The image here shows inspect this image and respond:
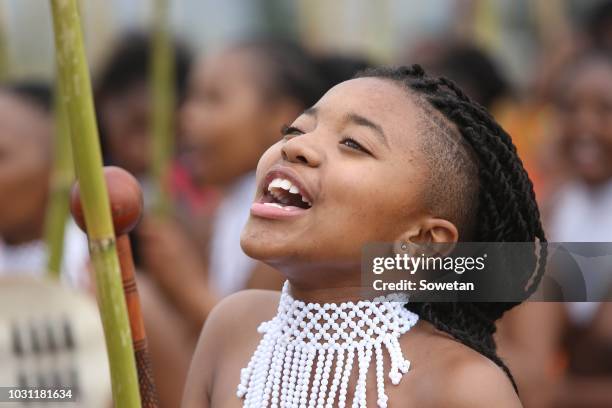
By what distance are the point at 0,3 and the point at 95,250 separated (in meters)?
2.25

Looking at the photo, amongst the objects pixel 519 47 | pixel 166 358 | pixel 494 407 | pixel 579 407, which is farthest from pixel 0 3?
pixel 519 47

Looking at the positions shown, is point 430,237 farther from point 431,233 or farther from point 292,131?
point 292,131

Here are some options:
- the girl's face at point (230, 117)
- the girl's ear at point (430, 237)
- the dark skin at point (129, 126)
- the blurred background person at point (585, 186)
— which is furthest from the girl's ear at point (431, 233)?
the dark skin at point (129, 126)

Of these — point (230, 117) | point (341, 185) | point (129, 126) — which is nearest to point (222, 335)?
point (341, 185)

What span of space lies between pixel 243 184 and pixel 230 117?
21cm

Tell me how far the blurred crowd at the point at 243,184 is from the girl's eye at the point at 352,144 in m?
1.26

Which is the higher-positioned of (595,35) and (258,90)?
(595,35)

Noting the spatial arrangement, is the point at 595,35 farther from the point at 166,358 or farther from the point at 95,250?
the point at 95,250

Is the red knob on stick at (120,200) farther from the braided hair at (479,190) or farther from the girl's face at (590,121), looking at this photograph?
the girl's face at (590,121)

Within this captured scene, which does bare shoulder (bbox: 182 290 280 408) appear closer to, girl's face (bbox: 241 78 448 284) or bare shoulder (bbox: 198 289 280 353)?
bare shoulder (bbox: 198 289 280 353)

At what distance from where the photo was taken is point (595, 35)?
488 centimetres

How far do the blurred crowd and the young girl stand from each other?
120cm

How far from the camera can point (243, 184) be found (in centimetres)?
367

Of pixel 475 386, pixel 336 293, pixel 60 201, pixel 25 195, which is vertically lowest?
pixel 475 386
